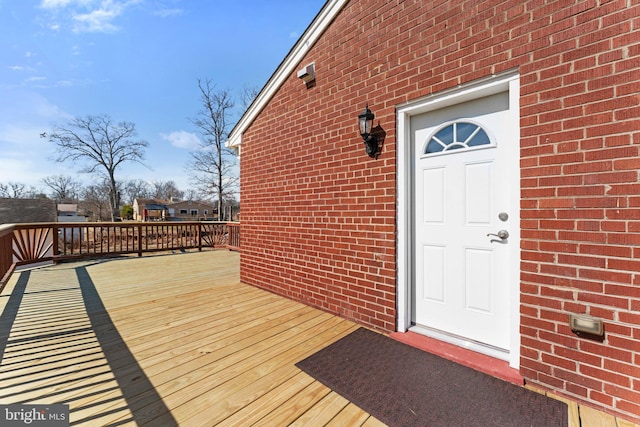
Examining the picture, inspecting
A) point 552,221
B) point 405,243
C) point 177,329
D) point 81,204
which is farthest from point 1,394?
point 81,204

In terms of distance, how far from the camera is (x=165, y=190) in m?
46.7

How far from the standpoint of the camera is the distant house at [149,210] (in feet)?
141

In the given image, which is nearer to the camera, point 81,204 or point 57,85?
point 57,85

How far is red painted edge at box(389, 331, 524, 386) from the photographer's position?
5.41ft

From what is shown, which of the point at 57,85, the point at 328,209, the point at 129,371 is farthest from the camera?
the point at 57,85

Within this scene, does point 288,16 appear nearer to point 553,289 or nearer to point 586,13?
point 586,13

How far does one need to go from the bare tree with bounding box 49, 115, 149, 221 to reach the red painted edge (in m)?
25.6

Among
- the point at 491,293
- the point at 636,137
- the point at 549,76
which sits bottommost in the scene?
the point at 491,293

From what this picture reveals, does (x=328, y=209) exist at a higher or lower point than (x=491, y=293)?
higher

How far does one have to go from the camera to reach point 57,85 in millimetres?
10094

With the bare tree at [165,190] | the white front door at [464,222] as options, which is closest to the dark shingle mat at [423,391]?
the white front door at [464,222]

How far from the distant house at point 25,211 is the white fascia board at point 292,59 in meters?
24.1

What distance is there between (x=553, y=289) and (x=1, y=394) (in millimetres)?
3452

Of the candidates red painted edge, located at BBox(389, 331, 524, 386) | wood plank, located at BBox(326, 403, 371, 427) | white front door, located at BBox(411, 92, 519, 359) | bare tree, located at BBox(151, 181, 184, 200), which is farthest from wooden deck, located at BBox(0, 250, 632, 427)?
bare tree, located at BBox(151, 181, 184, 200)
